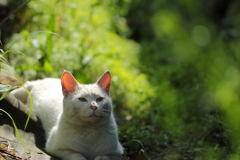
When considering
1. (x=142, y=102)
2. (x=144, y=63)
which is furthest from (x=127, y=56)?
(x=142, y=102)

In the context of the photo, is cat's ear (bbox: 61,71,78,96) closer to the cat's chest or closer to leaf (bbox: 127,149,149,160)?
the cat's chest

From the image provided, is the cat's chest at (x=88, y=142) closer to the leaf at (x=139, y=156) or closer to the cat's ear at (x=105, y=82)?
the leaf at (x=139, y=156)

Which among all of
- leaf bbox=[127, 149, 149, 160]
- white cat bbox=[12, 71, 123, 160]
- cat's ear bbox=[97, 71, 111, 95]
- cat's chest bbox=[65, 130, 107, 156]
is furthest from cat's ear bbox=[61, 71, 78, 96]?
leaf bbox=[127, 149, 149, 160]

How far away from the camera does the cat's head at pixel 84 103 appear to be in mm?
2494

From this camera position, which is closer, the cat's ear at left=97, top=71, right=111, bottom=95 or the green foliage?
the cat's ear at left=97, top=71, right=111, bottom=95

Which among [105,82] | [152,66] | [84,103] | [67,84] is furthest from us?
[152,66]

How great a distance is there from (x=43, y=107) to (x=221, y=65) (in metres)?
2.33

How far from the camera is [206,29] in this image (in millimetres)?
7898

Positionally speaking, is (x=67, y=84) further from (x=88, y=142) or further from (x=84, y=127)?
(x=88, y=142)

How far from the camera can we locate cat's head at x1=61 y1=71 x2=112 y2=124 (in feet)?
8.18

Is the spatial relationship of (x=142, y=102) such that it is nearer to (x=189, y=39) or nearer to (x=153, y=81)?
(x=153, y=81)

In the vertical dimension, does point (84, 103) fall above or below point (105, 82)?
below

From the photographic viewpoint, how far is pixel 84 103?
2.55m

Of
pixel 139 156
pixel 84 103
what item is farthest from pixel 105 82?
pixel 139 156
